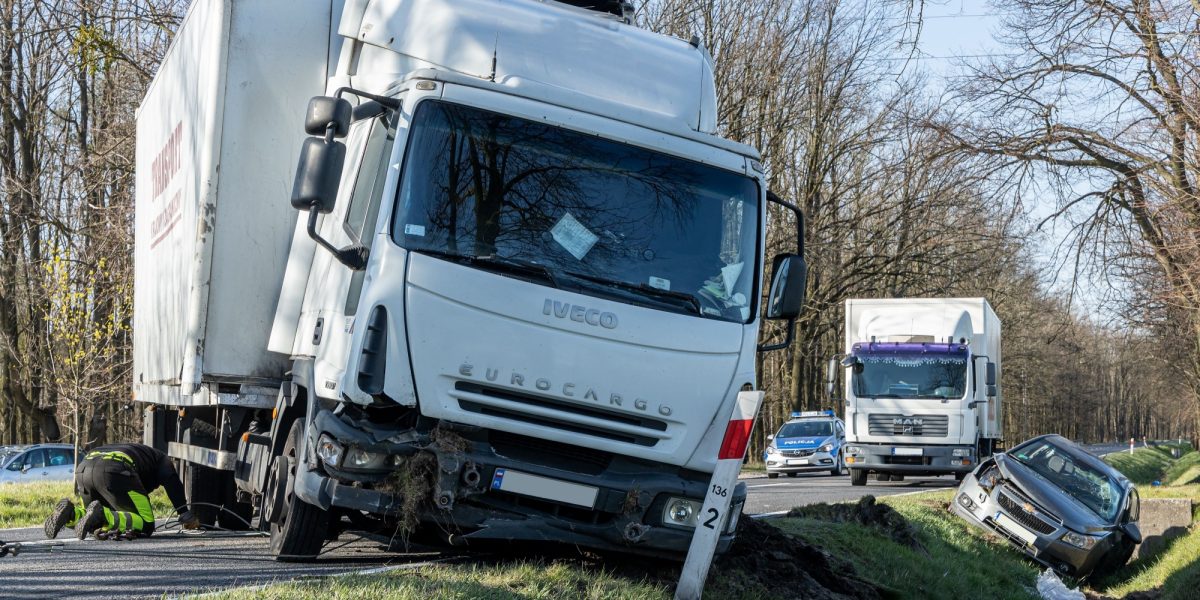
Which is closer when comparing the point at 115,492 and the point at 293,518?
the point at 293,518

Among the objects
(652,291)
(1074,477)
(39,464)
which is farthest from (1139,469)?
(652,291)

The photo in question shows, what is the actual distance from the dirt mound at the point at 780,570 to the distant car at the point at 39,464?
22.4 metres

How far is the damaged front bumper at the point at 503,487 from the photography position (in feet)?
21.1

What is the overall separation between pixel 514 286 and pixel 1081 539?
1160 cm

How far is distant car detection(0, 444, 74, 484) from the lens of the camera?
2773cm

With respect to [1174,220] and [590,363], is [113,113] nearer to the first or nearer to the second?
[1174,220]

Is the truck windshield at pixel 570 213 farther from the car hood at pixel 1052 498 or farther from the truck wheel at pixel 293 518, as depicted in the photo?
the car hood at pixel 1052 498

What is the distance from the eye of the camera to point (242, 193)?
8336 millimetres

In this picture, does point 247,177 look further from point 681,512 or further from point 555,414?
point 681,512

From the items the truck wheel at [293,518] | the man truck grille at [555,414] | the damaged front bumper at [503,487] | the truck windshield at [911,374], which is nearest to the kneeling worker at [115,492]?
the truck wheel at [293,518]

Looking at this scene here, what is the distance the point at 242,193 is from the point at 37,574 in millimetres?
2659

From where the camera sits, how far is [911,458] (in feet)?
79.2

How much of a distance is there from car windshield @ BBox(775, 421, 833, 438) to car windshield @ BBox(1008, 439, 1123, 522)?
12539 millimetres

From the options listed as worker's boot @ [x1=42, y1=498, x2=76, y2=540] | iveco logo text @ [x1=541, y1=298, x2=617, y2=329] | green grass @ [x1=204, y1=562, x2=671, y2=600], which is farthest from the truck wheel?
worker's boot @ [x1=42, y1=498, x2=76, y2=540]
